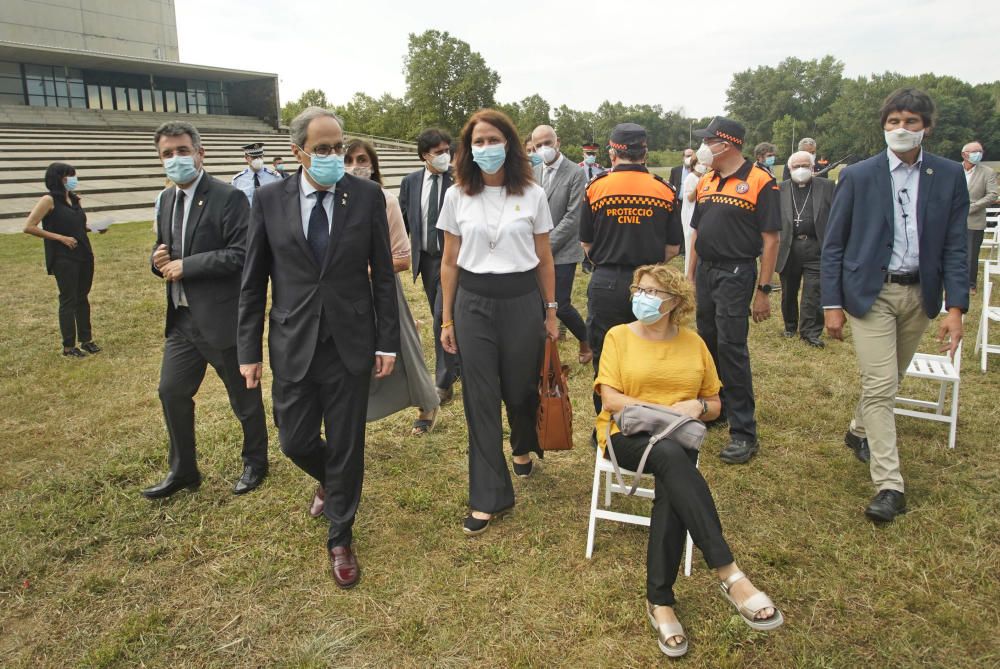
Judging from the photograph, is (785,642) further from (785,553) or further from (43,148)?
(43,148)

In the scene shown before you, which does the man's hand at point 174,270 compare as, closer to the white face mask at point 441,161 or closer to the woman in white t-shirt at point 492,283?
the woman in white t-shirt at point 492,283

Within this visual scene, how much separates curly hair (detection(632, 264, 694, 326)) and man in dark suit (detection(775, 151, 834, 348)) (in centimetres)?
441

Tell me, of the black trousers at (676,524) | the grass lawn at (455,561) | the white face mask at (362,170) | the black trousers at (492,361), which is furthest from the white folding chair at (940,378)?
the white face mask at (362,170)

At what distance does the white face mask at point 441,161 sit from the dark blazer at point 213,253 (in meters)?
1.62

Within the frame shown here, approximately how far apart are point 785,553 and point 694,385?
3.20 feet

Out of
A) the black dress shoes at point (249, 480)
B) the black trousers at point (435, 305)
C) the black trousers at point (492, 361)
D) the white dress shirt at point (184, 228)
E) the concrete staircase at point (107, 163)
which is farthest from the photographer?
the concrete staircase at point (107, 163)

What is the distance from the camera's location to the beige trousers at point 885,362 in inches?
141

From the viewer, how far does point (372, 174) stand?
15.5 ft

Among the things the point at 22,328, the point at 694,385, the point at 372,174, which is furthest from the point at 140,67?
the point at 694,385

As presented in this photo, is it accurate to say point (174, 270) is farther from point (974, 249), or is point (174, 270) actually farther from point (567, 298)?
point (974, 249)

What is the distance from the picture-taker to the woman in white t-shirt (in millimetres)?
3393

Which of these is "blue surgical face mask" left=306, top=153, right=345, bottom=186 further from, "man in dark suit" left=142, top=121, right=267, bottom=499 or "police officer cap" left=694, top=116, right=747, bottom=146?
"police officer cap" left=694, top=116, right=747, bottom=146

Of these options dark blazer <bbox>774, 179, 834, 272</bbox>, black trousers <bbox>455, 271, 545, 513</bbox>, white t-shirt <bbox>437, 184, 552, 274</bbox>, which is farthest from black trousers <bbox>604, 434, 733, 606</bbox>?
dark blazer <bbox>774, 179, 834, 272</bbox>

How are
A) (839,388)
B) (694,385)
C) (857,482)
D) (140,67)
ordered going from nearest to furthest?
(694,385)
(857,482)
(839,388)
(140,67)
